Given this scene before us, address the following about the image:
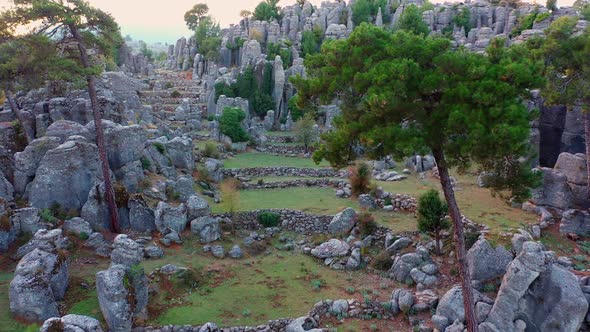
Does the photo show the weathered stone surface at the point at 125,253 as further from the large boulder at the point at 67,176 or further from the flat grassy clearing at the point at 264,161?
the flat grassy clearing at the point at 264,161

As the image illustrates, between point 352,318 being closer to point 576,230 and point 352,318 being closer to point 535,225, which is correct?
point 535,225

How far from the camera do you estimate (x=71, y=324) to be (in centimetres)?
1155

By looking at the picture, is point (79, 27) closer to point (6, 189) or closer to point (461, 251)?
point (6, 189)

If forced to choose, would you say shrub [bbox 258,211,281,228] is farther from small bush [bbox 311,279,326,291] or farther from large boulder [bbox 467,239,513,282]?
large boulder [bbox 467,239,513,282]

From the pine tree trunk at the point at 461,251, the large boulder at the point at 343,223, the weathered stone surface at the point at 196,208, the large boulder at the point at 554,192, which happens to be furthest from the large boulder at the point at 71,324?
the large boulder at the point at 554,192

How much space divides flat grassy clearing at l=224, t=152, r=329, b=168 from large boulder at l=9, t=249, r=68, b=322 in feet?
65.7

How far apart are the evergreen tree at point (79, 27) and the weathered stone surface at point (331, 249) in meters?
8.94

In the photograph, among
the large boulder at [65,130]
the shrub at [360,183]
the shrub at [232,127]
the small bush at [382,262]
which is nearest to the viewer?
the small bush at [382,262]

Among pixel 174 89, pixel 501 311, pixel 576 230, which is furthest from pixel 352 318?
pixel 174 89

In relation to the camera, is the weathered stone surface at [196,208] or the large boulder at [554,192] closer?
the large boulder at [554,192]

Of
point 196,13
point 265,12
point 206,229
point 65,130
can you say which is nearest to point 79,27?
point 65,130

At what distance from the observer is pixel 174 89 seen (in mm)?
58531

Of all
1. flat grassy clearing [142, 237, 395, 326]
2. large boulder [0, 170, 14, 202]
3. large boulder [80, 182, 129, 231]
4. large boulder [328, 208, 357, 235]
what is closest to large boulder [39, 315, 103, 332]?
flat grassy clearing [142, 237, 395, 326]

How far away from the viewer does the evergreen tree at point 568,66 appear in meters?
18.9
